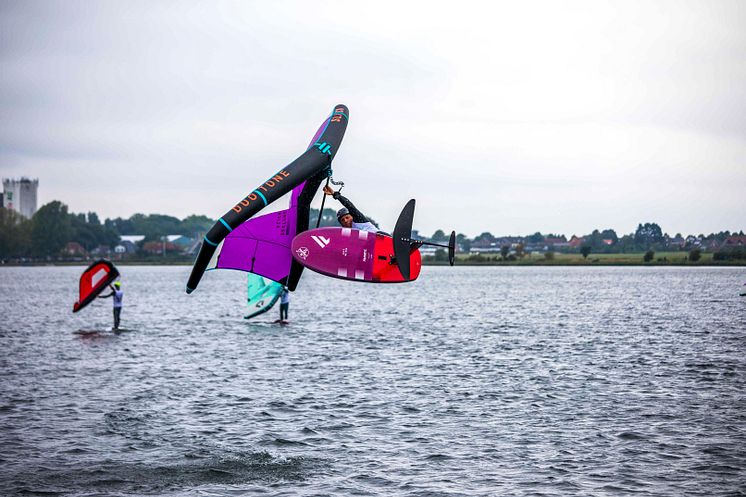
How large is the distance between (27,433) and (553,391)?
20952 mm

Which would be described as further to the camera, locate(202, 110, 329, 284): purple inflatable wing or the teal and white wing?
the teal and white wing

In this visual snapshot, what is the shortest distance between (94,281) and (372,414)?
36526mm

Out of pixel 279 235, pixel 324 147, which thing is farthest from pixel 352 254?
pixel 324 147

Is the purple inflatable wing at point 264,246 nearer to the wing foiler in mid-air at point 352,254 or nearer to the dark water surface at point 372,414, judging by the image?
the wing foiler in mid-air at point 352,254

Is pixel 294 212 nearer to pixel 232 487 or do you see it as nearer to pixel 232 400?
pixel 232 487

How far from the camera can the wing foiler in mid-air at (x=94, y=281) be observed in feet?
195

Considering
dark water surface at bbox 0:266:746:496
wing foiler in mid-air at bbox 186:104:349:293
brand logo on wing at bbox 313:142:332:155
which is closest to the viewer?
brand logo on wing at bbox 313:142:332:155

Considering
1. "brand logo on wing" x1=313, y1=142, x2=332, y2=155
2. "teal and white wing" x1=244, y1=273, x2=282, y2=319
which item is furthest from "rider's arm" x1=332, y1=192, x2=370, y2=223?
"teal and white wing" x1=244, y1=273, x2=282, y2=319

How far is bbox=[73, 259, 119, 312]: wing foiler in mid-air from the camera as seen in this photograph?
5934 centimetres

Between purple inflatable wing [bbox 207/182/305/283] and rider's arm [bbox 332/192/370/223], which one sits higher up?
rider's arm [bbox 332/192/370/223]

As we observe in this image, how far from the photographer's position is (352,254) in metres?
13.9

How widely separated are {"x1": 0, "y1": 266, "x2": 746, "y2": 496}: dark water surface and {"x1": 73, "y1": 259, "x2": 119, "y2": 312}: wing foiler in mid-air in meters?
2.81

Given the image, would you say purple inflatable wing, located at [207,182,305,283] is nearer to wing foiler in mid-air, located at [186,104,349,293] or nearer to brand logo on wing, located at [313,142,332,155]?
wing foiler in mid-air, located at [186,104,349,293]

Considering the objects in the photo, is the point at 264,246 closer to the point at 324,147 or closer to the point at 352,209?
the point at 352,209
